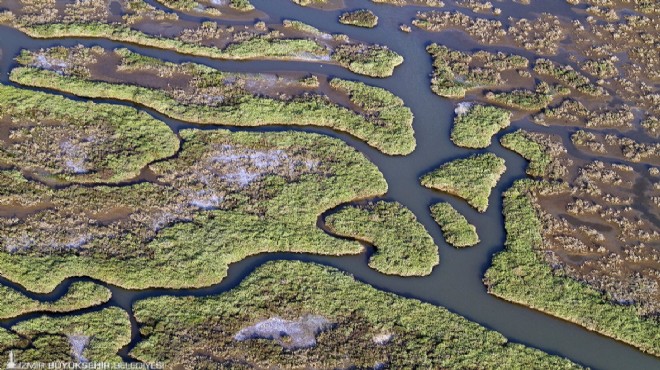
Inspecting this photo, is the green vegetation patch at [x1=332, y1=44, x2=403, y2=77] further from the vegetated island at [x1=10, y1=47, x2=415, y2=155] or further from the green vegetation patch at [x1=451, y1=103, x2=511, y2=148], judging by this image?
the green vegetation patch at [x1=451, y1=103, x2=511, y2=148]

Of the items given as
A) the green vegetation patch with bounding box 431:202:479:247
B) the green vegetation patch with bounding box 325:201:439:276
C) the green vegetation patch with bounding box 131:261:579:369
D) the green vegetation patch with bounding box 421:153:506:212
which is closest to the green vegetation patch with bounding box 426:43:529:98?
the green vegetation patch with bounding box 421:153:506:212

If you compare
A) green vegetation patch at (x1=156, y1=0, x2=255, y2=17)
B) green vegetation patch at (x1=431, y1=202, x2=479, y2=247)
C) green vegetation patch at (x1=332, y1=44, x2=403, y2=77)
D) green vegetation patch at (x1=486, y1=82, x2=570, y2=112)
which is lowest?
green vegetation patch at (x1=431, y1=202, x2=479, y2=247)

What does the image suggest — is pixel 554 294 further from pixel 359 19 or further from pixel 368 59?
pixel 359 19

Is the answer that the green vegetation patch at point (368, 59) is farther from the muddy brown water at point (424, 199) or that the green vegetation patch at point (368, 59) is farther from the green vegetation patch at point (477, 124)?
the green vegetation patch at point (477, 124)

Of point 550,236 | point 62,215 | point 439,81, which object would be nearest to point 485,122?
point 439,81

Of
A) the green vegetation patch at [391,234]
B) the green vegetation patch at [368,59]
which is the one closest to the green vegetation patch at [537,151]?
the green vegetation patch at [391,234]

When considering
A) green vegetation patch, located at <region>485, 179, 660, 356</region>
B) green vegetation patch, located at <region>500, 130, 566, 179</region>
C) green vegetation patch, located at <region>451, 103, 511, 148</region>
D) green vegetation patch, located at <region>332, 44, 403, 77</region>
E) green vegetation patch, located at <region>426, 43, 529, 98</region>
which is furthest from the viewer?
green vegetation patch, located at <region>332, 44, 403, 77</region>

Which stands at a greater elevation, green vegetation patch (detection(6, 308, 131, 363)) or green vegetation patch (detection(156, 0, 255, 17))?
green vegetation patch (detection(156, 0, 255, 17))

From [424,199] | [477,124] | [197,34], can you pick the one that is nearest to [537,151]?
[477,124]
